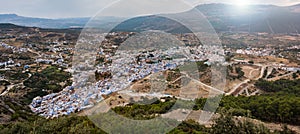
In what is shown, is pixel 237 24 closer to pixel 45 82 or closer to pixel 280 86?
pixel 280 86

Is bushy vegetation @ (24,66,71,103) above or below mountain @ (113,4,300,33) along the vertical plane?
below

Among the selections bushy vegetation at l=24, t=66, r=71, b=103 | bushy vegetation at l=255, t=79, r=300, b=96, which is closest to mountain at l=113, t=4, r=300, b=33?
bushy vegetation at l=24, t=66, r=71, b=103

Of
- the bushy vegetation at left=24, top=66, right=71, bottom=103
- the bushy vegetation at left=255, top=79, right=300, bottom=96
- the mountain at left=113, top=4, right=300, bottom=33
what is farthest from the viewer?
the mountain at left=113, top=4, right=300, bottom=33

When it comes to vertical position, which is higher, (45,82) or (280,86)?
(45,82)

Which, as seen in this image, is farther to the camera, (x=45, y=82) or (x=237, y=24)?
(x=237, y=24)

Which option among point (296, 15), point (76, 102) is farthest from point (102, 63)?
point (296, 15)

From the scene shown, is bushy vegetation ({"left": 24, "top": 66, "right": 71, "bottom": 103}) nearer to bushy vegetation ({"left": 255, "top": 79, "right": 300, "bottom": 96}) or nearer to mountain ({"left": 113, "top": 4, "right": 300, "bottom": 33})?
bushy vegetation ({"left": 255, "top": 79, "right": 300, "bottom": 96})

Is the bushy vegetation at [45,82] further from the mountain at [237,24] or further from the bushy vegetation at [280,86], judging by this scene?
the mountain at [237,24]

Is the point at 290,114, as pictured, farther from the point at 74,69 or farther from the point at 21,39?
the point at 21,39

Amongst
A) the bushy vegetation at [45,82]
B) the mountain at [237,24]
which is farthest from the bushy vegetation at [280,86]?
the mountain at [237,24]

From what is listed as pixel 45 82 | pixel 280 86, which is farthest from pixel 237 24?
pixel 45 82

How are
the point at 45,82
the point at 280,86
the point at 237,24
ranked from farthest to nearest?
1. the point at 237,24
2. the point at 45,82
3. the point at 280,86
